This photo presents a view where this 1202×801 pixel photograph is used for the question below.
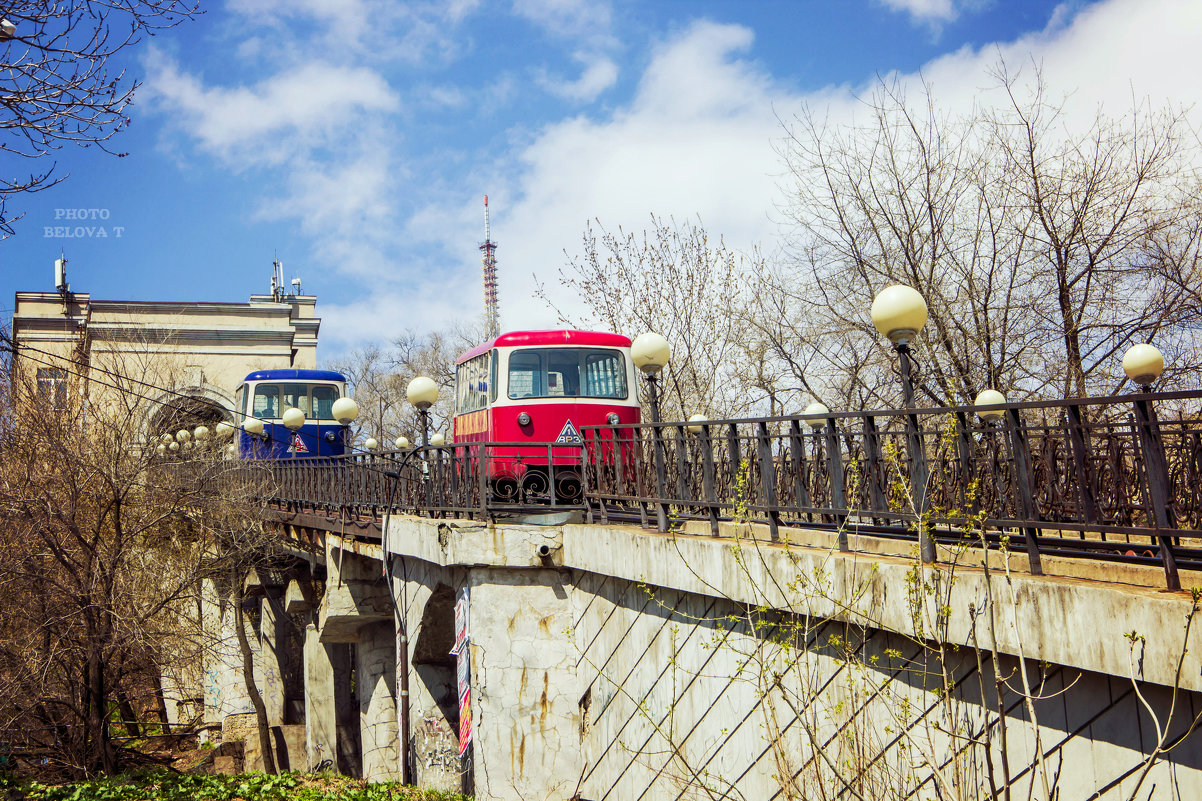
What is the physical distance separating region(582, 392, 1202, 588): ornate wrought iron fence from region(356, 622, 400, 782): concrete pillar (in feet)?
34.0

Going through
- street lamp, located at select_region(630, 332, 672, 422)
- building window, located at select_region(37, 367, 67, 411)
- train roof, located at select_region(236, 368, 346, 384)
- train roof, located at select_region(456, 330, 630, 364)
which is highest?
train roof, located at select_region(236, 368, 346, 384)

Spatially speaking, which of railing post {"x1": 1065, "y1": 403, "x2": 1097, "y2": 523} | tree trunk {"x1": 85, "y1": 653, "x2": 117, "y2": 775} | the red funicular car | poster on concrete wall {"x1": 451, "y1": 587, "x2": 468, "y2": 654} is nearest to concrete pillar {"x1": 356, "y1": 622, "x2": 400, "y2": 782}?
tree trunk {"x1": 85, "y1": 653, "x2": 117, "y2": 775}

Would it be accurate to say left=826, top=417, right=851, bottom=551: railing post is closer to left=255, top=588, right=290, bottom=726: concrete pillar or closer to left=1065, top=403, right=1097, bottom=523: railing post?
left=1065, top=403, right=1097, bottom=523: railing post

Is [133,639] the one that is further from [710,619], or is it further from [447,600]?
[710,619]

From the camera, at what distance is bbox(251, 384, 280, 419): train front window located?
2523 cm

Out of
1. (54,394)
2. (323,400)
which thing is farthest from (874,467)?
(323,400)

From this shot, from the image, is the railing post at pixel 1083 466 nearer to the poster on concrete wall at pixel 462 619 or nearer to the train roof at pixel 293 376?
the poster on concrete wall at pixel 462 619

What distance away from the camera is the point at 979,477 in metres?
5.70

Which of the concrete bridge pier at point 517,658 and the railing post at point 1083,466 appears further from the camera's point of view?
the concrete bridge pier at point 517,658

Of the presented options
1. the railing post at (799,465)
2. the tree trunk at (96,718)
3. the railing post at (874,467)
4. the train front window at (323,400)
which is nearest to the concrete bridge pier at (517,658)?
the railing post at (799,465)

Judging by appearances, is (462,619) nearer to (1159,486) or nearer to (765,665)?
(765,665)

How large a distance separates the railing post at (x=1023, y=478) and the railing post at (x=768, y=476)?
7.45 feet

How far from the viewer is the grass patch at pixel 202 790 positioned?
38.4ft

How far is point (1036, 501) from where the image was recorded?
202 inches
